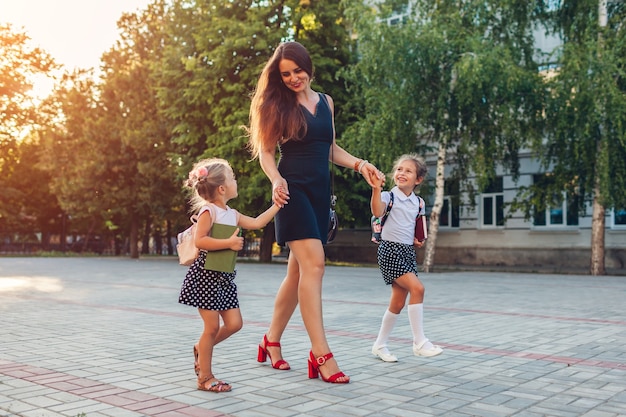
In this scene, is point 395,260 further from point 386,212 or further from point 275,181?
point 275,181

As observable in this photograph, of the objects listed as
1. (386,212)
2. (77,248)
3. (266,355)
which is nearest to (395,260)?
(386,212)

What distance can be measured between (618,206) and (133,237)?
77.5ft

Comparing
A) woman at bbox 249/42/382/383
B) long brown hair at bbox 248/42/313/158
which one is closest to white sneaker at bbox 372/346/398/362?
woman at bbox 249/42/382/383

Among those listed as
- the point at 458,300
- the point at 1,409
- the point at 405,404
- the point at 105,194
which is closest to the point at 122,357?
the point at 1,409

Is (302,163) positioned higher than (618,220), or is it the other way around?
(618,220)

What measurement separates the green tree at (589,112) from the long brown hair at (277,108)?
49.3 ft

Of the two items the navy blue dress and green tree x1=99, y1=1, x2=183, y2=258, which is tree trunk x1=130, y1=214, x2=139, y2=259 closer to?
green tree x1=99, y1=1, x2=183, y2=258

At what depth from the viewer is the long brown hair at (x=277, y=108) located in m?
4.86

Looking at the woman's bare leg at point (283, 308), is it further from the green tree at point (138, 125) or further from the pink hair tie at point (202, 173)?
the green tree at point (138, 125)

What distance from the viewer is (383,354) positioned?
5.62 meters

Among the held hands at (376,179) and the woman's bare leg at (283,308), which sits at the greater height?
the held hands at (376,179)

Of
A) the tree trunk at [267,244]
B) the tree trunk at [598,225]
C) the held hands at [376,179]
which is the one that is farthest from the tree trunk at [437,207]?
the held hands at [376,179]

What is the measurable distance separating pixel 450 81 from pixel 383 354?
15.4 meters

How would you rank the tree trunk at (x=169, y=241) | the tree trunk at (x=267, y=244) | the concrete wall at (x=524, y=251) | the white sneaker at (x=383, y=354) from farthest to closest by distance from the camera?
the tree trunk at (x=169, y=241) < the tree trunk at (x=267, y=244) < the concrete wall at (x=524, y=251) < the white sneaker at (x=383, y=354)
